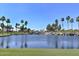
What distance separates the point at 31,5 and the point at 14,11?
209 mm

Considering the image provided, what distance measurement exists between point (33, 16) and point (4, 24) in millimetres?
332

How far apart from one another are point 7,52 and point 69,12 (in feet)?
2.68

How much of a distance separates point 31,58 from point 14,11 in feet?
→ 1.82

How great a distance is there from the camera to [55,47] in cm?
8562

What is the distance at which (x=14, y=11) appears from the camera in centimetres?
8569

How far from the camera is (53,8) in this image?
85.7 m

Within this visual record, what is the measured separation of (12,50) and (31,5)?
543 millimetres

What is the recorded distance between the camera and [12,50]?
85688 mm

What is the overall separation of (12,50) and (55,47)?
480 millimetres

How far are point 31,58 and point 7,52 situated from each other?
27cm

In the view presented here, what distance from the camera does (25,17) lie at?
8562 cm

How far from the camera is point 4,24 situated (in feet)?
281

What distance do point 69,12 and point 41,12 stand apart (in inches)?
12.2
